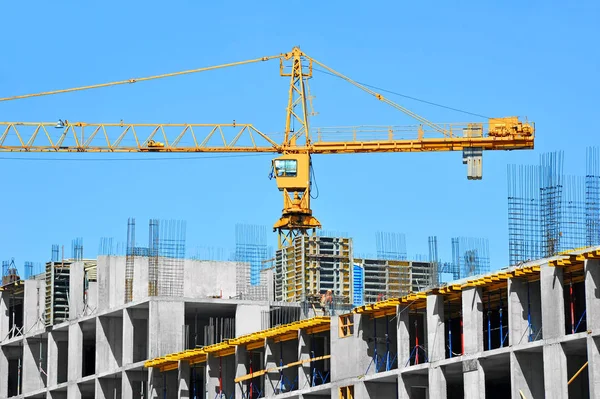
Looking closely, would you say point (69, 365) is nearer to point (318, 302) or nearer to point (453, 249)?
point (318, 302)

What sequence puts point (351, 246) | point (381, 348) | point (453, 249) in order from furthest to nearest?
point (351, 246) → point (453, 249) → point (381, 348)

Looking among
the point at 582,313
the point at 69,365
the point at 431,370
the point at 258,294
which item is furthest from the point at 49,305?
the point at 582,313

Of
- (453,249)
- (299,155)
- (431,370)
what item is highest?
(299,155)

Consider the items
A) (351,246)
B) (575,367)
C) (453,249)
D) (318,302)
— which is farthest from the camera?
(351,246)

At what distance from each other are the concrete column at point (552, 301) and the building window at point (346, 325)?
39.0 feet

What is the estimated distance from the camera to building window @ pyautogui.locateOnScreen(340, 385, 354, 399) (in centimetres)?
5914

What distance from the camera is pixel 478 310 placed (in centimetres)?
5259

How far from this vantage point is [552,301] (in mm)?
48781

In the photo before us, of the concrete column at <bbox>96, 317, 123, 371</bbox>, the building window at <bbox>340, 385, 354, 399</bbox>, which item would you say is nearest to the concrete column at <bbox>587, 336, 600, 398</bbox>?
the building window at <bbox>340, 385, 354, 399</bbox>

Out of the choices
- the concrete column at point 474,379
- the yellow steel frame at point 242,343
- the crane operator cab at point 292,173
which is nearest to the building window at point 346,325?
the yellow steel frame at point 242,343

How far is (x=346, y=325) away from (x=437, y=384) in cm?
670

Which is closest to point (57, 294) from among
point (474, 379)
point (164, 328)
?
point (164, 328)

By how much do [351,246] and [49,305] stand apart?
17747 mm

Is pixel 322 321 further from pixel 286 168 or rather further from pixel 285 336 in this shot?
pixel 286 168
